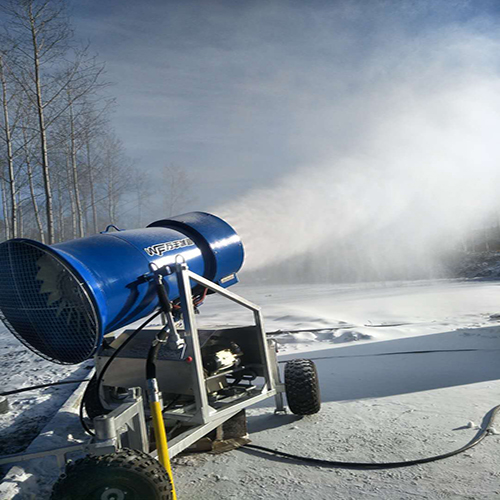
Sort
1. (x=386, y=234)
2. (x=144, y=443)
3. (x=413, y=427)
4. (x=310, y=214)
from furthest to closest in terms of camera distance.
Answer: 1. (x=386, y=234)
2. (x=310, y=214)
3. (x=413, y=427)
4. (x=144, y=443)

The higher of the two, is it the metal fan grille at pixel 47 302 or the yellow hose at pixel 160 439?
the metal fan grille at pixel 47 302

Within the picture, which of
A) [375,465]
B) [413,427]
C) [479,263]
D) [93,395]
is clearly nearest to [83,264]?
[93,395]

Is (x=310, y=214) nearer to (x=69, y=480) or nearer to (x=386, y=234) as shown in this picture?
(x=386, y=234)

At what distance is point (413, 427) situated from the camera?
3539 mm

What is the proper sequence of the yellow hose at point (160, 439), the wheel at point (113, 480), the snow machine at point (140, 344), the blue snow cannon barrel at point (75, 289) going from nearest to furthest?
the wheel at point (113, 480), the snow machine at point (140, 344), the yellow hose at point (160, 439), the blue snow cannon barrel at point (75, 289)

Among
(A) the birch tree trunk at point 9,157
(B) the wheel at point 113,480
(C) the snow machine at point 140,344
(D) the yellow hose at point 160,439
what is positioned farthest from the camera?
(A) the birch tree trunk at point 9,157

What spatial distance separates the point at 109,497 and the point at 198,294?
1753mm

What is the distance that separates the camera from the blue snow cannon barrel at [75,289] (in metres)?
2.55

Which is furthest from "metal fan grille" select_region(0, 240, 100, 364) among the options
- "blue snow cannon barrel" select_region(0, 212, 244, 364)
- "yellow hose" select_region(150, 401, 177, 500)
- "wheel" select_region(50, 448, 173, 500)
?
"wheel" select_region(50, 448, 173, 500)

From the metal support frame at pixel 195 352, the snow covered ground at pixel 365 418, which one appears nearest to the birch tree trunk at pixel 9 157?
the snow covered ground at pixel 365 418

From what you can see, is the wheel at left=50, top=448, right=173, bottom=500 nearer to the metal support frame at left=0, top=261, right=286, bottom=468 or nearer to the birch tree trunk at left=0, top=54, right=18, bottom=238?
the metal support frame at left=0, top=261, right=286, bottom=468

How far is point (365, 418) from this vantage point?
12.4 ft

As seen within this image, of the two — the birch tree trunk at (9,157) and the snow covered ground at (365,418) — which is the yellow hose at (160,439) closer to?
the snow covered ground at (365,418)

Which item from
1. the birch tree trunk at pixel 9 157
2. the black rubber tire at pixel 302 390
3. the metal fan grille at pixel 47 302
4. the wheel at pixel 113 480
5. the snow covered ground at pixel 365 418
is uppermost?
the birch tree trunk at pixel 9 157
